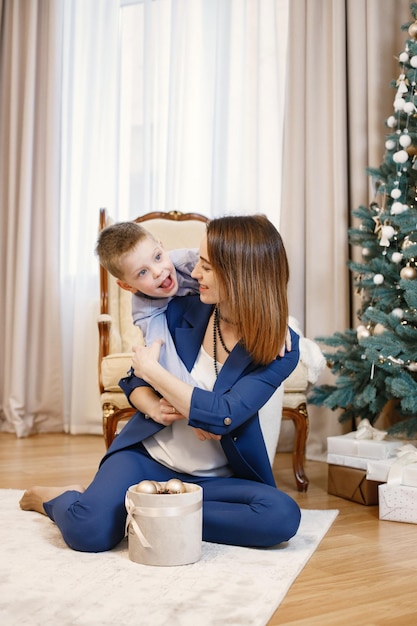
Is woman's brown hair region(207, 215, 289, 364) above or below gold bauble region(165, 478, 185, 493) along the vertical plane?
above

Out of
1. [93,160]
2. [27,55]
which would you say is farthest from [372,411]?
[27,55]

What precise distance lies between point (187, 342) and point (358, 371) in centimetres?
105

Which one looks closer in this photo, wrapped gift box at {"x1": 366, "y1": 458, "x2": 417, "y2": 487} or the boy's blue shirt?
the boy's blue shirt

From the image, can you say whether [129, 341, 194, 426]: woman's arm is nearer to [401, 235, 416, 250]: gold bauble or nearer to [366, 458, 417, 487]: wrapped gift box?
[366, 458, 417, 487]: wrapped gift box

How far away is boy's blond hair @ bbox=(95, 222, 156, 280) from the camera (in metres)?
2.11

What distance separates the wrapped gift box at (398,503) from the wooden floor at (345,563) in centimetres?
3

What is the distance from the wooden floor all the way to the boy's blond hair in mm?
897

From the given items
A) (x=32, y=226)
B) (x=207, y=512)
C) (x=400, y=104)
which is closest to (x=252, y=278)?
(x=207, y=512)

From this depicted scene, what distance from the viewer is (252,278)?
76.2 inches

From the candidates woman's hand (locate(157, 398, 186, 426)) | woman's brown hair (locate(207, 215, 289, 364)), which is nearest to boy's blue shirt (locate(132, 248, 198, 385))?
woman's hand (locate(157, 398, 186, 426))

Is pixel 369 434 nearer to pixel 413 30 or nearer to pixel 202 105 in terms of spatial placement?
pixel 413 30

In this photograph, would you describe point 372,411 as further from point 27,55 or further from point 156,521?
point 27,55

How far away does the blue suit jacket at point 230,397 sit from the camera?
1901 millimetres

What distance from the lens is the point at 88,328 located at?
4.58m
